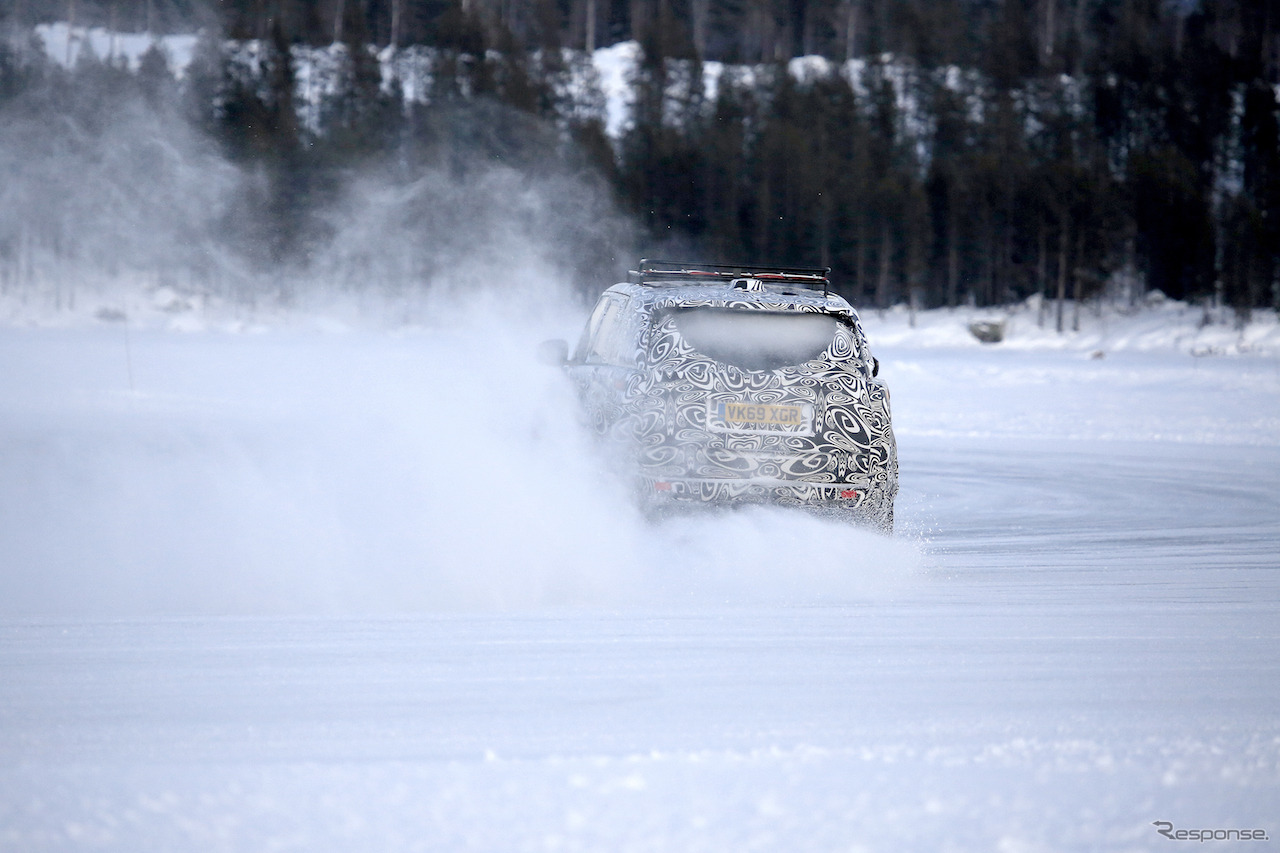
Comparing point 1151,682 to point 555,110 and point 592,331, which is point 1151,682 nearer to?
point 592,331

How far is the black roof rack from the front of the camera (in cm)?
781

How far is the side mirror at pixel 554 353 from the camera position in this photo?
28.9 ft

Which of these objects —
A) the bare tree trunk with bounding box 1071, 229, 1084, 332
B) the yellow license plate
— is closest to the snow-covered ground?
the yellow license plate

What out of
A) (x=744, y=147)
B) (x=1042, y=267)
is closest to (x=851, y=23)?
(x=744, y=147)

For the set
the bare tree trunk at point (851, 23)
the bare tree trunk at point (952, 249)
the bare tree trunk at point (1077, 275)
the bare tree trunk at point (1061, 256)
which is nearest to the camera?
the bare tree trunk at point (1077, 275)

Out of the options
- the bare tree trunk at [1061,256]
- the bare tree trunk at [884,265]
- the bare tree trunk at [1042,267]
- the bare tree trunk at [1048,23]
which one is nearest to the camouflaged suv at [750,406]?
the bare tree trunk at [1061,256]

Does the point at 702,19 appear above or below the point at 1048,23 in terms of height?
above

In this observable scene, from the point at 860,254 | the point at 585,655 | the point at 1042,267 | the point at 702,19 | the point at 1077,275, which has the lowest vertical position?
the point at 585,655

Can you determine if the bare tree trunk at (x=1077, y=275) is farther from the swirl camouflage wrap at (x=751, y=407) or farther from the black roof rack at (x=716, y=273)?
the swirl camouflage wrap at (x=751, y=407)

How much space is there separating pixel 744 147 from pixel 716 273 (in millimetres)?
67521

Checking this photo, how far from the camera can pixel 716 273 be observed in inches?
322

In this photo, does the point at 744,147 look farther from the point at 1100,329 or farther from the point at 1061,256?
the point at 1100,329

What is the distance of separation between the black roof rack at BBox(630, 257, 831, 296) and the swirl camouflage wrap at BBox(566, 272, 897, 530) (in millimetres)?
482

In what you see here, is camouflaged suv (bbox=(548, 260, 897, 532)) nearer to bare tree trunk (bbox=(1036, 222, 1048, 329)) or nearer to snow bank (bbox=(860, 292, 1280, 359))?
snow bank (bbox=(860, 292, 1280, 359))
